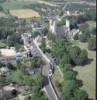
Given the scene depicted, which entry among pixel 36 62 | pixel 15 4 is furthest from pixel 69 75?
pixel 15 4

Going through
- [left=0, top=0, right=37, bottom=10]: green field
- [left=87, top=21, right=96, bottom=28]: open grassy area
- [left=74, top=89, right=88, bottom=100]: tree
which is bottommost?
[left=74, top=89, right=88, bottom=100]: tree

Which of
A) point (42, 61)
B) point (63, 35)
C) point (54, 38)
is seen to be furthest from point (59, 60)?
point (63, 35)

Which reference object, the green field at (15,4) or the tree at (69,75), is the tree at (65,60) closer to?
the tree at (69,75)

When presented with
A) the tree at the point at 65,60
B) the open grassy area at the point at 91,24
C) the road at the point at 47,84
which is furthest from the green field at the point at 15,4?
the tree at the point at 65,60

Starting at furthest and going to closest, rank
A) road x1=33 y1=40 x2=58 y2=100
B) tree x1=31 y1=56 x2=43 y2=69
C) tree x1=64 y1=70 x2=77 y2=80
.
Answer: tree x1=31 y1=56 x2=43 y2=69, tree x1=64 y1=70 x2=77 y2=80, road x1=33 y1=40 x2=58 y2=100

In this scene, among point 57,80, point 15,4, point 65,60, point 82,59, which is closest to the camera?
point 57,80

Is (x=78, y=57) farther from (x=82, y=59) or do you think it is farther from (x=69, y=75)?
(x=69, y=75)

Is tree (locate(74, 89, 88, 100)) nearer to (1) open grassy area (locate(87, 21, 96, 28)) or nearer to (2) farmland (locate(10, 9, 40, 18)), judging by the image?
(1) open grassy area (locate(87, 21, 96, 28))

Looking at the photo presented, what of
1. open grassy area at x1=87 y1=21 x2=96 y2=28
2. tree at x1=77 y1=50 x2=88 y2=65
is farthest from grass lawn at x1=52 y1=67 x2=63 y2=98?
open grassy area at x1=87 y1=21 x2=96 y2=28
